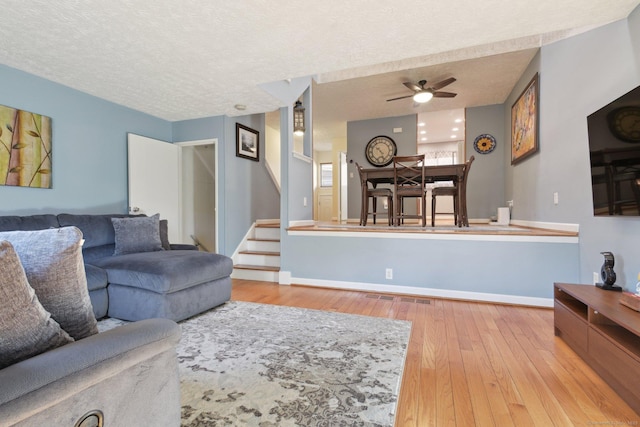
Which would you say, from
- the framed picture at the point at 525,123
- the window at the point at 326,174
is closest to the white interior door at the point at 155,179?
the framed picture at the point at 525,123

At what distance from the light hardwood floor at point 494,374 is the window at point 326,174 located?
7.52m

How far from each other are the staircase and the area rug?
1.43 m

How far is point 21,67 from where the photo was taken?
274cm

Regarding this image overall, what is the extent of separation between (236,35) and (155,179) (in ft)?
8.64

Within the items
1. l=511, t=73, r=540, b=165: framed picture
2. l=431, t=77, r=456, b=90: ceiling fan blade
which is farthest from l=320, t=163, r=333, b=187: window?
l=511, t=73, r=540, b=165: framed picture

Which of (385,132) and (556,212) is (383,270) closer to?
(556,212)

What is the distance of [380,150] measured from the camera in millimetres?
6789

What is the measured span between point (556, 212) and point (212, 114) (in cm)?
443

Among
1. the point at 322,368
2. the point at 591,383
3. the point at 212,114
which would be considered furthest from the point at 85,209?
the point at 591,383

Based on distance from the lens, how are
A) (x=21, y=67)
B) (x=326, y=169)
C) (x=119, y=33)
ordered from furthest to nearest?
(x=326, y=169), (x=21, y=67), (x=119, y=33)

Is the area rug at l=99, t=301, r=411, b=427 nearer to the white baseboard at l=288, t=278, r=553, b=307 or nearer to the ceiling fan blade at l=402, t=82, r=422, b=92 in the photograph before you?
the white baseboard at l=288, t=278, r=553, b=307

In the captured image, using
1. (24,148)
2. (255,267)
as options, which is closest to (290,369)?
(255,267)

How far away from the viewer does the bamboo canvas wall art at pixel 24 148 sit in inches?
106

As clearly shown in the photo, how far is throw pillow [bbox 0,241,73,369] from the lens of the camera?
0.68 metres
